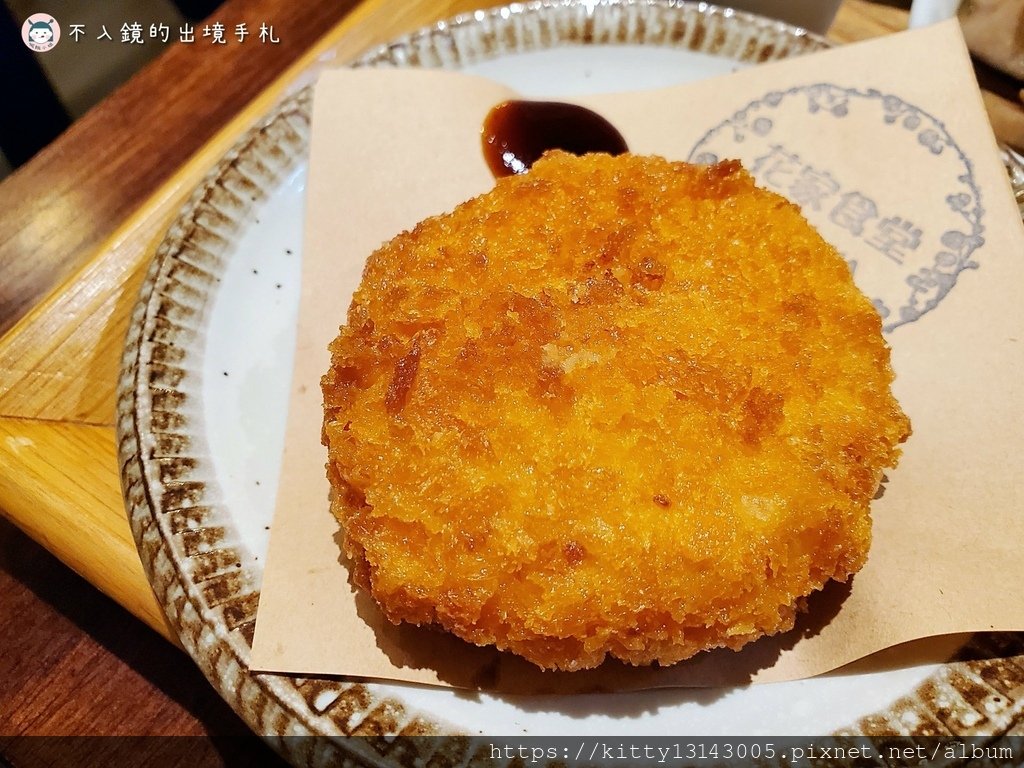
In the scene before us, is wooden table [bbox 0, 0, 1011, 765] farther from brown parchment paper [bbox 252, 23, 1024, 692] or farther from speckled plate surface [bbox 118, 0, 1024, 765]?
brown parchment paper [bbox 252, 23, 1024, 692]

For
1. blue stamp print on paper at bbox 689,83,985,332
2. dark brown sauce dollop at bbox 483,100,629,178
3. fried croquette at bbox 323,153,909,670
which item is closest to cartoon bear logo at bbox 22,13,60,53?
dark brown sauce dollop at bbox 483,100,629,178

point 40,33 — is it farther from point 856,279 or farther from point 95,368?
point 856,279

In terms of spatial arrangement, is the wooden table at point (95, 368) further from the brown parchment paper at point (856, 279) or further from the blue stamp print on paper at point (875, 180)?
the blue stamp print on paper at point (875, 180)

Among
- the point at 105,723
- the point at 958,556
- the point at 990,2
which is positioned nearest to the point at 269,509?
the point at 105,723

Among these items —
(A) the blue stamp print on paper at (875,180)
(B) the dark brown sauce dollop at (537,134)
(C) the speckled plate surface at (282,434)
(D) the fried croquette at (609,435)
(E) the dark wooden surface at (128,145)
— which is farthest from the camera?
(E) the dark wooden surface at (128,145)

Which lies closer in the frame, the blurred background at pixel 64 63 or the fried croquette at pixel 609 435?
the fried croquette at pixel 609 435

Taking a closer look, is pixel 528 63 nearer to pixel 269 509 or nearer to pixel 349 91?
pixel 349 91

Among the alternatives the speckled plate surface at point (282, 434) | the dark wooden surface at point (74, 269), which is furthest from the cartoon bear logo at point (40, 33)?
the speckled plate surface at point (282, 434)

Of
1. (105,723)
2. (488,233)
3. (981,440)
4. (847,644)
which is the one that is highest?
(488,233)

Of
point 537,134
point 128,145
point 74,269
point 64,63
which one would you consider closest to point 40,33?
point 64,63
